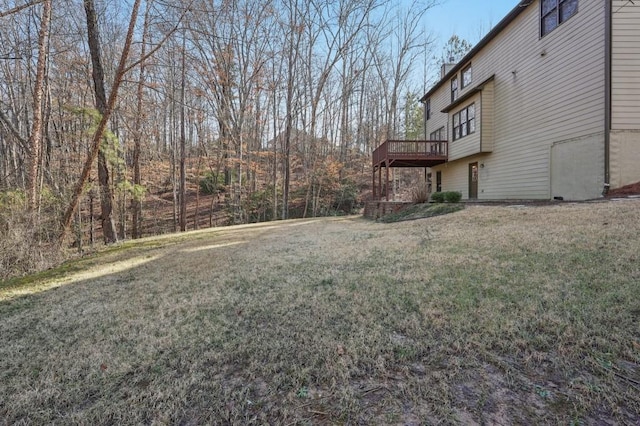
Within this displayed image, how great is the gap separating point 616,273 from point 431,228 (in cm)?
397

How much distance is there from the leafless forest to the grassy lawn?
3990 mm

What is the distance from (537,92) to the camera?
357 inches

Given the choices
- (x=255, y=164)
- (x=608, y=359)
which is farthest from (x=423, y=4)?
(x=608, y=359)

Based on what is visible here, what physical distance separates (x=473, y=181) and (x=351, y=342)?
1256cm

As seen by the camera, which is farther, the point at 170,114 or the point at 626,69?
the point at 170,114

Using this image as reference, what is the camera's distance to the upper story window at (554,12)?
8.02 metres

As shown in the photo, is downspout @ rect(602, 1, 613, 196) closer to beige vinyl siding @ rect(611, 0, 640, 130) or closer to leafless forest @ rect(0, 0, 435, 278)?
beige vinyl siding @ rect(611, 0, 640, 130)

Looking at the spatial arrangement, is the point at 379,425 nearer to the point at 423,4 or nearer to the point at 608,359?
the point at 608,359

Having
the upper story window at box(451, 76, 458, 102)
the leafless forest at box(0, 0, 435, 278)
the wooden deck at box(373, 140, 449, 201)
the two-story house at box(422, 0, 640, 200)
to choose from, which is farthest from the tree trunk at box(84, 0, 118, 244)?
the upper story window at box(451, 76, 458, 102)

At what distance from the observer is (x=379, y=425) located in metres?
1.53

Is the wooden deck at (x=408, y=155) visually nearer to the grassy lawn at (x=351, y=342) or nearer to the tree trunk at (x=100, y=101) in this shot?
the grassy lawn at (x=351, y=342)

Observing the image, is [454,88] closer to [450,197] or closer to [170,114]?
[450,197]

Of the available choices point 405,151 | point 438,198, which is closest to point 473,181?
point 438,198

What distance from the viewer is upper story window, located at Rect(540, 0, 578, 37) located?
802 cm
